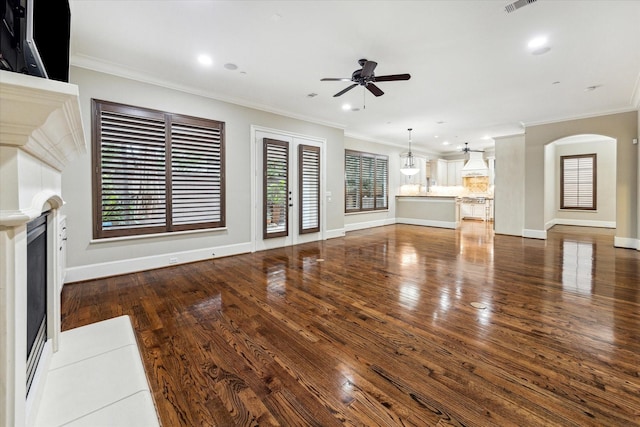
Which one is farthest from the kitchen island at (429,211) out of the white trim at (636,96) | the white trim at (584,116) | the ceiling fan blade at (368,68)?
the ceiling fan blade at (368,68)

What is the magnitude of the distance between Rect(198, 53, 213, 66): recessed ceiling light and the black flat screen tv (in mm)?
2053

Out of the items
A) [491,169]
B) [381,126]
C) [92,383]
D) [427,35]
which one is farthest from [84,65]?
[491,169]

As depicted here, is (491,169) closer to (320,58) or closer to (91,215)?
(320,58)

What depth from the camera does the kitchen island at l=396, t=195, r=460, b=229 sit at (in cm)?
834

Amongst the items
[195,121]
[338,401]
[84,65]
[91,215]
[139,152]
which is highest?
[84,65]

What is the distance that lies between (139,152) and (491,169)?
11141 millimetres

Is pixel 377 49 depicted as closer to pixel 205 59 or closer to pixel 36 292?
pixel 205 59

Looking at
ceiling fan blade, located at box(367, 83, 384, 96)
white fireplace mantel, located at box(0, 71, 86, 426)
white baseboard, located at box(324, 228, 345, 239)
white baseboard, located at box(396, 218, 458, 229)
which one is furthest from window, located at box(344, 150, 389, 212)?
white fireplace mantel, located at box(0, 71, 86, 426)

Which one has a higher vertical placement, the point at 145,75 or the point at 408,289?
the point at 145,75

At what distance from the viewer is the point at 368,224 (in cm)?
865

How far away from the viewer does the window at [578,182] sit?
8.70 meters

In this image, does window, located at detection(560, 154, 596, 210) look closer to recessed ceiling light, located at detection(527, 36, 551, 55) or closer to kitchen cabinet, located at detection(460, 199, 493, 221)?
kitchen cabinet, located at detection(460, 199, 493, 221)

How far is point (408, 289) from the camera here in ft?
10.8

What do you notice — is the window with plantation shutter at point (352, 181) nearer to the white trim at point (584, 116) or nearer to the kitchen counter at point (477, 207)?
the kitchen counter at point (477, 207)
